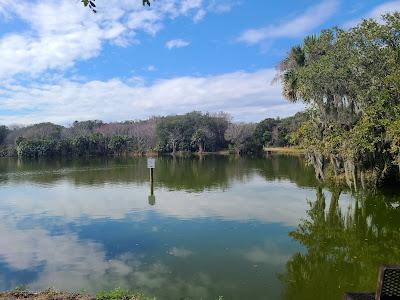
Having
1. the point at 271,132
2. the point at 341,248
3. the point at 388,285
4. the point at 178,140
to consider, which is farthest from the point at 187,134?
the point at 388,285

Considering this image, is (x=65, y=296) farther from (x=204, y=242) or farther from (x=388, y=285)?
(x=204, y=242)

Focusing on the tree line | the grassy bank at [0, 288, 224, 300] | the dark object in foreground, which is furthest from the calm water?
the tree line

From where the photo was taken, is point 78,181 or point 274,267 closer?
point 274,267

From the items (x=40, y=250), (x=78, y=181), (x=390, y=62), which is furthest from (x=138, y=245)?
(x=78, y=181)

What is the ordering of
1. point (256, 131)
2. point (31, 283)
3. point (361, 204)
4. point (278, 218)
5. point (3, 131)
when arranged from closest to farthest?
1. point (31, 283)
2. point (278, 218)
3. point (361, 204)
4. point (256, 131)
5. point (3, 131)

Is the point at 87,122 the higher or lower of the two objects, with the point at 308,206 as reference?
higher

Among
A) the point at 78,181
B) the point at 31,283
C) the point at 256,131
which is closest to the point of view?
the point at 31,283

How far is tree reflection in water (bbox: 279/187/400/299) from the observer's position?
789 cm

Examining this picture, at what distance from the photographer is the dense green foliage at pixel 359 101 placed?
1698 cm

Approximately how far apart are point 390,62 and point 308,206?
678cm

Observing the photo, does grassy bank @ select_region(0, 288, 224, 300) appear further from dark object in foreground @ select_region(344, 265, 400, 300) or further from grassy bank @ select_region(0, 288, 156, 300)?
dark object in foreground @ select_region(344, 265, 400, 300)

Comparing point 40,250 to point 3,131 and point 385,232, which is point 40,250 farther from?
point 3,131

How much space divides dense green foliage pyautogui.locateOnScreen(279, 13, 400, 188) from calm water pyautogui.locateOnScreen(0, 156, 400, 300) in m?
1.81

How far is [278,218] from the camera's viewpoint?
46.5 feet
